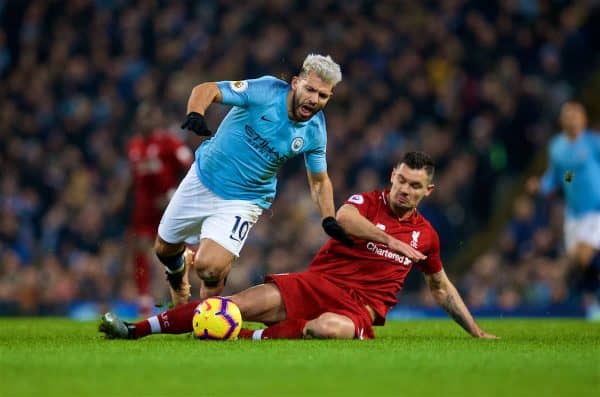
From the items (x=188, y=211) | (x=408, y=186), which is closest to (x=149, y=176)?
(x=188, y=211)

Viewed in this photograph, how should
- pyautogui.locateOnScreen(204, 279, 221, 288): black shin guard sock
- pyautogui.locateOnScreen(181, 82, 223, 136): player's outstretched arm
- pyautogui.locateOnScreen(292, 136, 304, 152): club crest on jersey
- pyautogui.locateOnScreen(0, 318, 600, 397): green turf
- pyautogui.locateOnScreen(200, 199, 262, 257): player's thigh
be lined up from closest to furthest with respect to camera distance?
pyautogui.locateOnScreen(0, 318, 600, 397): green turf, pyautogui.locateOnScreen(181, 82, 223, 136): player's outstretched arm, pyautogui.locateOnScreen(292, 136, 304, 152): club crest on jersey, pyautogui.locateOnScreen(200, 199, 262, 257): player's thigh, pyautogui.locateOnScreen(204, 279, 221, 288): black shin guard sock

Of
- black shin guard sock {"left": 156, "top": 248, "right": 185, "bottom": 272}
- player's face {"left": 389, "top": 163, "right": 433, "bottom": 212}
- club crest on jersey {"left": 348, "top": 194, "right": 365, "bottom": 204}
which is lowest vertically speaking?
black shin guard sock {"left": 156, "top": 248, "right": 185, "bottom": 272}

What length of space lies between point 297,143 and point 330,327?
1412mm

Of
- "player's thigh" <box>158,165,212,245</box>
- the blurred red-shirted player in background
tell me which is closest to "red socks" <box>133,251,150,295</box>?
the blurred red-shirted player in background

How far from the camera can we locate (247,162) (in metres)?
8.84

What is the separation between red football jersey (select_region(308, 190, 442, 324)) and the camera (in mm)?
8602

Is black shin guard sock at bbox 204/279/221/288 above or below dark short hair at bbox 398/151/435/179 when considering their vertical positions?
below

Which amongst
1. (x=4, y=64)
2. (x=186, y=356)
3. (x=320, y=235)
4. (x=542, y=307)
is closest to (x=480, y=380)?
(x=186, y=356)

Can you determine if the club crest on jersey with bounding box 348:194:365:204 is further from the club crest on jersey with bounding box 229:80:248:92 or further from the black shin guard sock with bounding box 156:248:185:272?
the black shin guard sock with bounding box 156:248:185:272

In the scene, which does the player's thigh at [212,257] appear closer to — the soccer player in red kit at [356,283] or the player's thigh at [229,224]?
the player's thigh at [229,224]

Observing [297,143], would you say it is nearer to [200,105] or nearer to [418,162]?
[418,162]

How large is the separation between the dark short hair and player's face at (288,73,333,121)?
2.33ft

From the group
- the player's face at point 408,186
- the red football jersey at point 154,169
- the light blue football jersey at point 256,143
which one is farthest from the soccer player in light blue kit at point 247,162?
the red football jersey at point 154,169

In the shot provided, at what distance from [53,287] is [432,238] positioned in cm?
881
